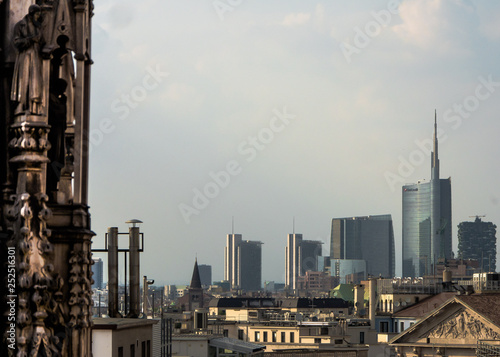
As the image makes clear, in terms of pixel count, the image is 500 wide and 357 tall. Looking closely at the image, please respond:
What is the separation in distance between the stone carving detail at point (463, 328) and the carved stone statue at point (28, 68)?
66518 mm

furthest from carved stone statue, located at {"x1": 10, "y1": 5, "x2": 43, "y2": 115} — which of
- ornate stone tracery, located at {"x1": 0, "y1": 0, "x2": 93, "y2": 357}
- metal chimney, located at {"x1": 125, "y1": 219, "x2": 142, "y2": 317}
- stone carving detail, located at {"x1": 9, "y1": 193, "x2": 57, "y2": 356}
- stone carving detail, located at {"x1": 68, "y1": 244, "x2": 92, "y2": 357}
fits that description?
metal chimney, located at {"x1": 125, "y1": 219, "x2": 142, "y2": 317}

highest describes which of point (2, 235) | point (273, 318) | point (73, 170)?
point (73, 170)

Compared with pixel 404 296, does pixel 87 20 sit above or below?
above

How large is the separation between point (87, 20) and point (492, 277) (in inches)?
3979

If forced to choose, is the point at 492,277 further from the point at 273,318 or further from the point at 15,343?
the point at 15,343

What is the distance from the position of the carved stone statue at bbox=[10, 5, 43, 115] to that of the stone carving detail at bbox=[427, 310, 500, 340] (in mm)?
66518

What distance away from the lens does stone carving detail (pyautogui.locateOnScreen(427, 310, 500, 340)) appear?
7088 centimetres

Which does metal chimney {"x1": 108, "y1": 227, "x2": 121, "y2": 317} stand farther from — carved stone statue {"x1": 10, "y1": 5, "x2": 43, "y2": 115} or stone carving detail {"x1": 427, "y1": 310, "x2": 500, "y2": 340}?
stone carving detail {"x1": 427, "y1": 310, "x2": 500, "y2": 340}

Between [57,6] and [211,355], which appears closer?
[57,6]

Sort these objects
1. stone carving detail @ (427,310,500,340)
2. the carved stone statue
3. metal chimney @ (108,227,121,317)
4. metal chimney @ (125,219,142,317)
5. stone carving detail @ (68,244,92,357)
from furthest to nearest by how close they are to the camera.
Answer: stone carving detail @ (427,310,500,340) → metal chimney @ (125,219,142,317) → metal chimney @ (108,227,121,317) → stone carving detail @ (68,244,92,357) → the carved stone statue

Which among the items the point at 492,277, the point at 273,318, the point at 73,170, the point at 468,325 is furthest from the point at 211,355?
the point at 73,170

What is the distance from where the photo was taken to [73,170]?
25.5 ft

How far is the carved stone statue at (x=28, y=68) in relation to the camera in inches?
273

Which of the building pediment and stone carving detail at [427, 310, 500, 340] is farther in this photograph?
stone carving detail at [427, 310, 500, 340]
